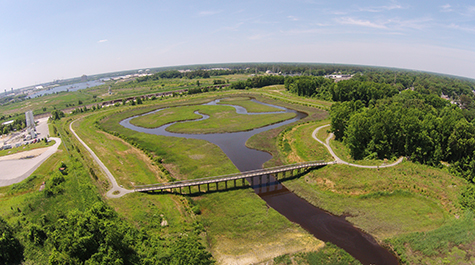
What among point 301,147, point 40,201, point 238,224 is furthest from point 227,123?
point 40,201

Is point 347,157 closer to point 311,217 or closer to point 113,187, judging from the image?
point 311,217

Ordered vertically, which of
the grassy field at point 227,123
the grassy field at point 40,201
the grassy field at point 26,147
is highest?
the grassy field at point 227,123

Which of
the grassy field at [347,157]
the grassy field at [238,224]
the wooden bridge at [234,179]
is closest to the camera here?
the grassy field at [238,224]

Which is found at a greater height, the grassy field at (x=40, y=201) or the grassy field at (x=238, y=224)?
the grassy field at (x=40, y=201)

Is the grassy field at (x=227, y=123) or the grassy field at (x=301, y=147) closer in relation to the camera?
the grassy field at (x=301, y=147)

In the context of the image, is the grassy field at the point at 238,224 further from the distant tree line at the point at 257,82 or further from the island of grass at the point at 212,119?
the distant tree line at the point at 257,82

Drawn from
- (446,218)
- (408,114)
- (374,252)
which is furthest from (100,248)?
(408,114)

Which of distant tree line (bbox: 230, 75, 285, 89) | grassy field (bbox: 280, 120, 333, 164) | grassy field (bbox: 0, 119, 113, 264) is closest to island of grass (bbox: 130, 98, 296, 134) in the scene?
grassy field (bbox: 280, 120, 333, 164)

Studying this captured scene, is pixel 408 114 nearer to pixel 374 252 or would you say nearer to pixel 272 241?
pixel 374 252

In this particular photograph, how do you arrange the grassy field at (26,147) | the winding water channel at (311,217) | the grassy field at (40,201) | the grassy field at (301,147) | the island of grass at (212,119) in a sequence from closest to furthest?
the winding water channel at (311,217) < the grassy field at (40,201) < the grassy field at (301,147) < the grassy field at (26,147) < the island of grass at (212,119)

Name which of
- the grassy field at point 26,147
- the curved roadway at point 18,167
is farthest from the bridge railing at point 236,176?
the grassy field at point 26,147
